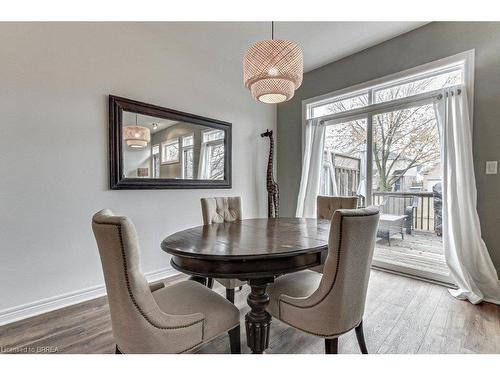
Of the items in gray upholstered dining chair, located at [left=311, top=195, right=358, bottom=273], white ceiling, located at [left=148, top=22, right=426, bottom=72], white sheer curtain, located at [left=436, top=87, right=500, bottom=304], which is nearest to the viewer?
white sheer curtain, located at [left=436, top=87, right=500, bottom=304]

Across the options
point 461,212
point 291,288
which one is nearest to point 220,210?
point 291,288

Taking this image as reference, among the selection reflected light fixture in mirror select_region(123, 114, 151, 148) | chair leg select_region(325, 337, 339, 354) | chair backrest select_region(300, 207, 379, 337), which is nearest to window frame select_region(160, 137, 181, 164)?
reflected light fixture in mirror select_region(123, 114, 151, 148)

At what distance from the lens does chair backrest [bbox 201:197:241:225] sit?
2.29 m

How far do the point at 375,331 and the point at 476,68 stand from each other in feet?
8.46

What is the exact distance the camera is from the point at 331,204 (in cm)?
259

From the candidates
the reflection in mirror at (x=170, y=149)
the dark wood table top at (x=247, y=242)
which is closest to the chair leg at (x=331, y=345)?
the dark wood table top at (x=247, y=242)

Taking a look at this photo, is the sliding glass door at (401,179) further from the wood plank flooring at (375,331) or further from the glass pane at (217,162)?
the glass pane at (217,162)

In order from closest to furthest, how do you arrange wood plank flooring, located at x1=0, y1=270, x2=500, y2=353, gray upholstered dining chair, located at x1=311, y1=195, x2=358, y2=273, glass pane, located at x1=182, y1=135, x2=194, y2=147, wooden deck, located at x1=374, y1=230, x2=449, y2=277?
wood plank flooring, located at x1=0, y1=270, x2=500, y2=353, gray upholstered dining chair, located at x1=311, y1=195, x2=358, y2=273, wooden deck, located at x1=374, y1=230, x2=449, y2=277, glass pane, located at x1=182, y1=135, x2=194, y2=147

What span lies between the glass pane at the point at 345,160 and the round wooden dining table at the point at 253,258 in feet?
6.60

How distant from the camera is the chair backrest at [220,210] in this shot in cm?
229

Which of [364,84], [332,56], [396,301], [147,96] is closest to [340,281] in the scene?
[396,301]

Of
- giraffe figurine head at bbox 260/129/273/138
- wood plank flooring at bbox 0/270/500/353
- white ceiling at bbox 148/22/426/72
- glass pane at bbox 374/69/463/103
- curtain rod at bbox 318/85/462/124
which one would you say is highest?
white ceiling at bbox 148/22/426/72

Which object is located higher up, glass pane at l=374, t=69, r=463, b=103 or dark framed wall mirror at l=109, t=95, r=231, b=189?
glass pane at l=374, t=69, r=463, b=103

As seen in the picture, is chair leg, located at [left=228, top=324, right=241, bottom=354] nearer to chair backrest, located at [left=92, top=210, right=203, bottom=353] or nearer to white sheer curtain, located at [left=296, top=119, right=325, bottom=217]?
chair backrest, located at [left=92, top=210, right=203, bottom=353]
